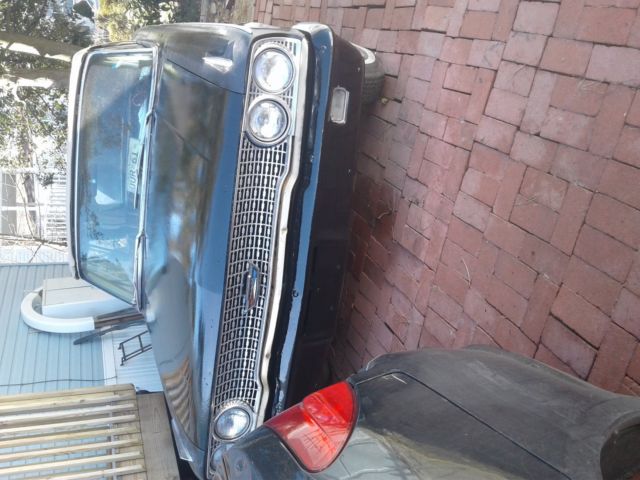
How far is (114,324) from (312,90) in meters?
3.41

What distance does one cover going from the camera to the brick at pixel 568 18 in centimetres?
218

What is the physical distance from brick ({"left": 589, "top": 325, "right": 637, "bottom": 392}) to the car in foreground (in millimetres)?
Result: 312

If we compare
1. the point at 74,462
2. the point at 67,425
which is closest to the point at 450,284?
the point at 74,462

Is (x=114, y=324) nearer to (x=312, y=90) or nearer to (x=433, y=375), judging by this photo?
(x=312, y=90)

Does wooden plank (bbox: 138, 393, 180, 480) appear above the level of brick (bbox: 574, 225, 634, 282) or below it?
below

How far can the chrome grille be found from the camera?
2621 millimetres

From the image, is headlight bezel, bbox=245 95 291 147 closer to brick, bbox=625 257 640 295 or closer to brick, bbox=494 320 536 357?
brick, bbox=494 320 536 357

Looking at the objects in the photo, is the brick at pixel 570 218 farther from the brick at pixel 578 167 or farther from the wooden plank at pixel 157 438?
the wooden plank at pixel 157 438

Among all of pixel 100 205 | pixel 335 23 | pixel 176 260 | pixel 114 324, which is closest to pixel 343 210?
pixel 176 260

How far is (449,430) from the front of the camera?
1480 mm

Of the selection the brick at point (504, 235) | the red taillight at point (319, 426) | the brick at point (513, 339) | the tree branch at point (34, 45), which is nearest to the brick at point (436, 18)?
the brick at point (504, 235)

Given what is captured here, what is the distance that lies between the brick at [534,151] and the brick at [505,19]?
48 centimetres

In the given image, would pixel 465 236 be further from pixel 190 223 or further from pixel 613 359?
pixel 190 223

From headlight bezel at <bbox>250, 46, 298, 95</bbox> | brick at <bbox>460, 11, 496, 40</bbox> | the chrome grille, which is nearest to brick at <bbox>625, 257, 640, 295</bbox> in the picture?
brick at <bbox>460, 11, 496, 40</bbox>
